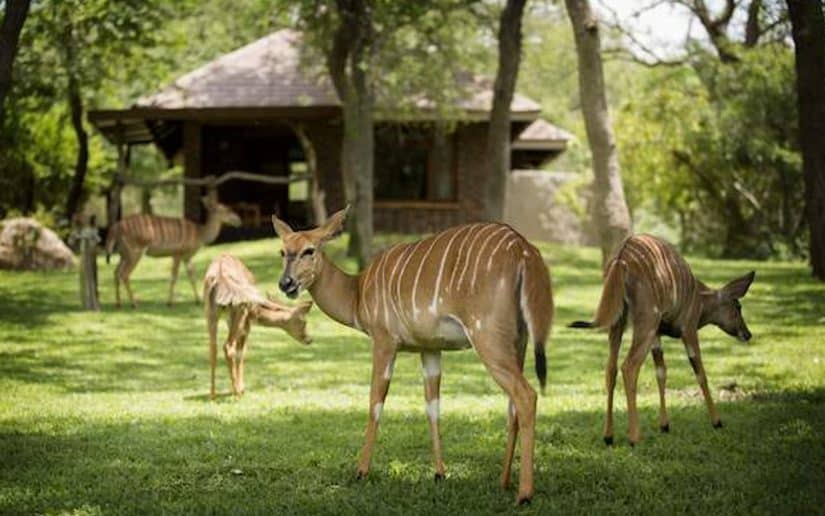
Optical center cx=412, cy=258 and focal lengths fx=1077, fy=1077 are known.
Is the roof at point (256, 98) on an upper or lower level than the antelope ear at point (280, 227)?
upper

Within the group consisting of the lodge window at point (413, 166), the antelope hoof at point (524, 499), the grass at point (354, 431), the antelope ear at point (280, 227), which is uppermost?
the lodge window at point (413, 166)

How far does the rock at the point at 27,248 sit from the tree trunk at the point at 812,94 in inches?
A: 564

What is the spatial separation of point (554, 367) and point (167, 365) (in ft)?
13.3

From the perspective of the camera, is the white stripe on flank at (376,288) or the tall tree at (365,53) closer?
the white stripe on flank at (376,288)

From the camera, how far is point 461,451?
22.7 ft

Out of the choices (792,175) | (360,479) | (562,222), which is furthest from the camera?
(562,222)

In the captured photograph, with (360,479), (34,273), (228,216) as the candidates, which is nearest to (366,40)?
(228,216)

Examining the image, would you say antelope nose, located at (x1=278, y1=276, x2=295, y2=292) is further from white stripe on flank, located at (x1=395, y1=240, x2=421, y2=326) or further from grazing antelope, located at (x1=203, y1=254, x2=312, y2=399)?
grazing antelope, located at (x1=203, y1=254, x2=312, y2=399)

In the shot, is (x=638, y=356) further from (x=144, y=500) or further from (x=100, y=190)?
(x=100, y=190)

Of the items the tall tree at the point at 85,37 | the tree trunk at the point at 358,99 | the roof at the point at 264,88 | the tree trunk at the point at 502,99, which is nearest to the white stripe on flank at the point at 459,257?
the tall tree at the point at 85,37

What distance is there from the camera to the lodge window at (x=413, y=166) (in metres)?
26.8

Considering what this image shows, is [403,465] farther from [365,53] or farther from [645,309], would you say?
[365,53]

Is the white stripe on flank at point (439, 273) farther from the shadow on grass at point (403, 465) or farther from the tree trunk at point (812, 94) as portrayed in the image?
the tree trunk at point (812, 94)

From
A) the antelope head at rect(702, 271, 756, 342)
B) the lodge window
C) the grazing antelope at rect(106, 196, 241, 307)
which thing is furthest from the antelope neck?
the lodge window
